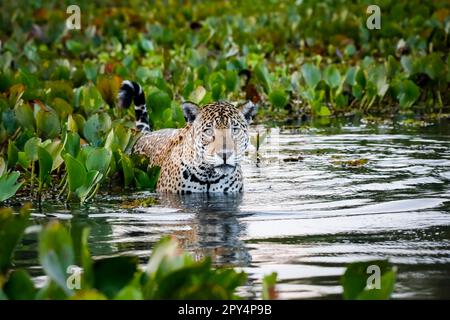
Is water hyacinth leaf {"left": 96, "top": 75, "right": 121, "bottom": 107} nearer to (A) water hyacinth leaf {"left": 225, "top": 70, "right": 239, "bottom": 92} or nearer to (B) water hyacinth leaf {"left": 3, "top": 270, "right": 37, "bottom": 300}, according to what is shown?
(A) water hyacinth leaf {"left": 225, "top": 70, "right": 239, "bottom": 92}

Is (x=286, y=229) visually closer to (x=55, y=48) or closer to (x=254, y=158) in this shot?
(x=254, y=158)

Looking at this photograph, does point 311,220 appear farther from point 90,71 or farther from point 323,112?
point 90,71

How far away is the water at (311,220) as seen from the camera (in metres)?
7.21

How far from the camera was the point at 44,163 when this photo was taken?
9750 millimetres

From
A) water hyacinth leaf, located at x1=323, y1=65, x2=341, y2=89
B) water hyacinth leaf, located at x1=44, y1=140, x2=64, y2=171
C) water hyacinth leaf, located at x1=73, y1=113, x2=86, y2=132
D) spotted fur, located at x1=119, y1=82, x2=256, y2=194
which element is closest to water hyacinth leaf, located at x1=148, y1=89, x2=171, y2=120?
water hyacinth leaf, located at x1=73, y1=113, x2=86, y2=132

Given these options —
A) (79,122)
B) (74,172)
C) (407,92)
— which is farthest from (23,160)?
(407,92)

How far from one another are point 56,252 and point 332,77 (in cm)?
1088

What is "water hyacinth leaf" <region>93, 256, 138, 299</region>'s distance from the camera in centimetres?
564

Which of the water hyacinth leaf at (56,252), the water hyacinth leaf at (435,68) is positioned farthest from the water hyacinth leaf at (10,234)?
the water hyacinth leaf at (435,68)

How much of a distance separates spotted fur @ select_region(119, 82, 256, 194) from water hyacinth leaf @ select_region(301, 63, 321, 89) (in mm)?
4881

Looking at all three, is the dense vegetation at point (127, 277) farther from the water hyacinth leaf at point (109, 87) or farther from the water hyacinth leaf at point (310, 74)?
the water hyacinth leaf at point (310, 74)

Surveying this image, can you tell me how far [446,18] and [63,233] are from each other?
15402 mm
